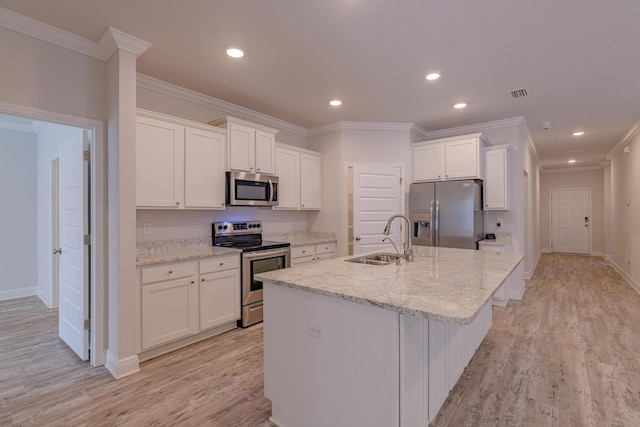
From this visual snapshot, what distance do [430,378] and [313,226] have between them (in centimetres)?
363

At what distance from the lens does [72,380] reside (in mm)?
2434

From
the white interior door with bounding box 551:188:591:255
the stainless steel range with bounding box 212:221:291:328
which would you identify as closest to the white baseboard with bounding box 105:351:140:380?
the stainless steel range with bounding box 212:221:291:328

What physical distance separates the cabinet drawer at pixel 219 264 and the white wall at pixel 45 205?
8.82 ft

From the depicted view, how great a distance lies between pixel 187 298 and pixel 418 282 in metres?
2.24

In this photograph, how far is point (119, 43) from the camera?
2482 mm

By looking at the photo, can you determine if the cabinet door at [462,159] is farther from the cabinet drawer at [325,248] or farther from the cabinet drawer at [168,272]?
the cabinet drawer at [168,272]

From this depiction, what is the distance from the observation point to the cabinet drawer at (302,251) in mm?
4180

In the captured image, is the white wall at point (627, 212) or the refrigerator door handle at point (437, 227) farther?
the white wall at point (627, 212)

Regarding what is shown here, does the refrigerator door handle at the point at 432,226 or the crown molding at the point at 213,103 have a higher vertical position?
the crown molding at the point at 213,103

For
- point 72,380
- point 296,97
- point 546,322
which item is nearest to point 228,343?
point 72,380

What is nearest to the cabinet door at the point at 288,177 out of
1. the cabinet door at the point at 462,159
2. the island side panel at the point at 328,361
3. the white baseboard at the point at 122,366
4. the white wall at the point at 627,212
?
the cabinet door at the point at 462,159

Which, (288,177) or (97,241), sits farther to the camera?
(288,177)

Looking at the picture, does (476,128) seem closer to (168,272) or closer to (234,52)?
(234,52)

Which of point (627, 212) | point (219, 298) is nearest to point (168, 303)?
point (219, 298)
